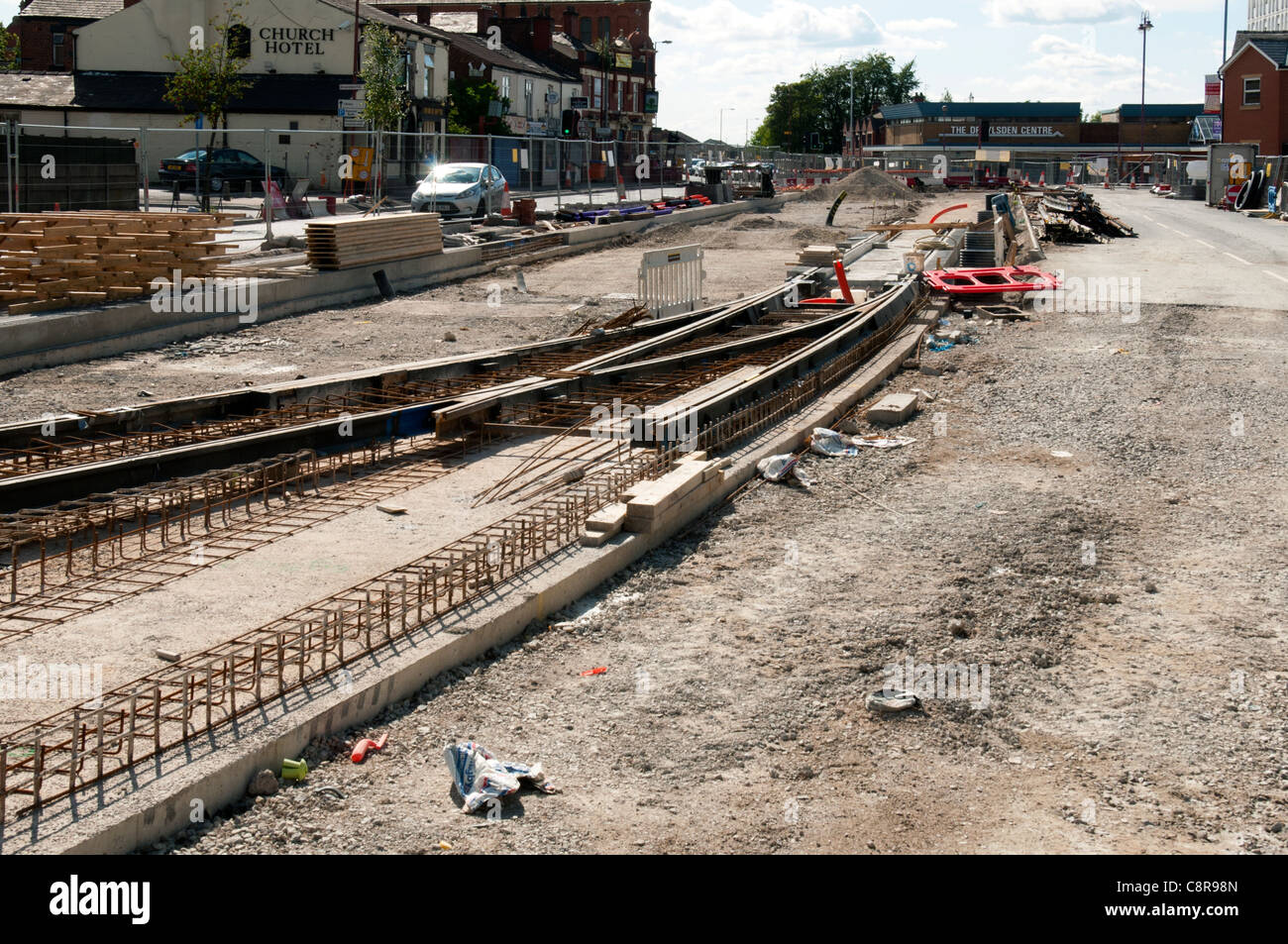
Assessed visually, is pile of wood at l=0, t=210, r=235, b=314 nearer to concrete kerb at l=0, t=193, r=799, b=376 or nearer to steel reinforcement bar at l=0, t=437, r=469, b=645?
concrete kerb at l=0, t=193, r=799, b=376

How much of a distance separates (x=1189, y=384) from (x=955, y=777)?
11373mm

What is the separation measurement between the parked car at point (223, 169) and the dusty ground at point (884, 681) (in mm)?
29755

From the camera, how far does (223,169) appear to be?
126 ft

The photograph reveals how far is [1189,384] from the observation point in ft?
50.7

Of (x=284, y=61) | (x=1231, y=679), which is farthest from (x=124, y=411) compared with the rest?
(x=284, y=61)

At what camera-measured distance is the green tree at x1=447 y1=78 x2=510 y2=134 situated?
6494 cm

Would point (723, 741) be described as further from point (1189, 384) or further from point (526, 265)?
point (526, 265)

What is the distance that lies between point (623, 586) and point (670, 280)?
1318 cm

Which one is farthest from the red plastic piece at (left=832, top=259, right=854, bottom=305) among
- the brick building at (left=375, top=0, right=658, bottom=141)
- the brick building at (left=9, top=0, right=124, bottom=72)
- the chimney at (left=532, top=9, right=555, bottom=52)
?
the chimney at (left=532, top=9, right=555, bottom=52)

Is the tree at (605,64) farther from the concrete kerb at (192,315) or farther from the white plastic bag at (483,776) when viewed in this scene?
the white plastic bag at (483,776)

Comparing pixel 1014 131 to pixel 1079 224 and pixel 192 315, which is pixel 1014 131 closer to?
pixel 1079 224

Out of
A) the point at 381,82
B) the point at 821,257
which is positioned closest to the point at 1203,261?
the point at 821,257

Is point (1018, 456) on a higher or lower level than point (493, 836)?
higher

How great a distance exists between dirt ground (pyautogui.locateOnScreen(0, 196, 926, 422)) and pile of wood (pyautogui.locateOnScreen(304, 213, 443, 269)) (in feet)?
3.00
